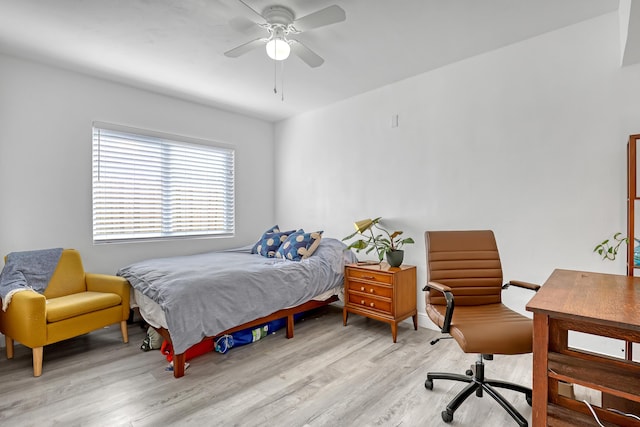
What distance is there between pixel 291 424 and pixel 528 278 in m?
2.16

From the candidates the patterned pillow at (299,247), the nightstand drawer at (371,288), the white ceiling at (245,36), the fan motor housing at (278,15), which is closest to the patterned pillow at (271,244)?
the patterned pillow at (299,247)

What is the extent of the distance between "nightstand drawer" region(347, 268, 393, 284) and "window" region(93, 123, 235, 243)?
2004 millimetres

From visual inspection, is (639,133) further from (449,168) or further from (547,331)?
(547,331)

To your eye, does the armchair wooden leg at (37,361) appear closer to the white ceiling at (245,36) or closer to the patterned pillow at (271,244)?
the patterned pillow at (271,244)

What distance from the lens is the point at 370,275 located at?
3154 mm

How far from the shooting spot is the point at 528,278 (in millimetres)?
2641

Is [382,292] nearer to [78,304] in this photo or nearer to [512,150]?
[512,150]

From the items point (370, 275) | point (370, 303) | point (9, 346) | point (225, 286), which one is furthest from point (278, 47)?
point (9, 346)

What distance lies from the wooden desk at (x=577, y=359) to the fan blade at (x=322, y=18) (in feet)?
6.04

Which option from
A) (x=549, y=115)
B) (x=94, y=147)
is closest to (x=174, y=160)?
(x=94, y=147)

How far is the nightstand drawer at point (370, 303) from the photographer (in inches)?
118

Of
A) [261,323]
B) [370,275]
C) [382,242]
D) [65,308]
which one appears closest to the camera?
[65,308]

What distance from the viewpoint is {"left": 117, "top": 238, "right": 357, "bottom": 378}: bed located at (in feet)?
7.57

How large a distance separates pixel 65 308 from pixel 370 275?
8.35 feet
